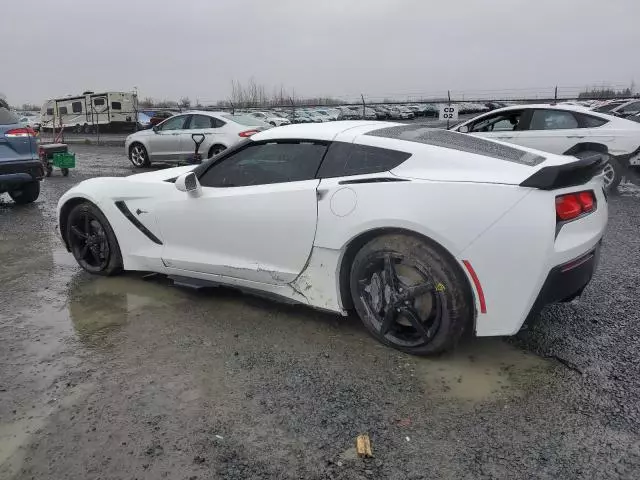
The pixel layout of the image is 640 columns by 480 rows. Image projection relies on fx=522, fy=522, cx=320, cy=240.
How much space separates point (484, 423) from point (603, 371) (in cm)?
94

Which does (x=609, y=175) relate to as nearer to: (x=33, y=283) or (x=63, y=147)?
(x=33, y=283)

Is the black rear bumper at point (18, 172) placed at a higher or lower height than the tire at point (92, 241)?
higher

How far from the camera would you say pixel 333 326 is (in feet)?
12.2

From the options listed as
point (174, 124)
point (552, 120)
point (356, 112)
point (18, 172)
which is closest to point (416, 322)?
point (18, 172)

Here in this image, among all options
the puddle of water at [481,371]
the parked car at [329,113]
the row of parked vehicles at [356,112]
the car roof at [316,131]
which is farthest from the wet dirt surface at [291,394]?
the parked car at [329,113]

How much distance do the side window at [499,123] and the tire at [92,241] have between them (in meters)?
6.99

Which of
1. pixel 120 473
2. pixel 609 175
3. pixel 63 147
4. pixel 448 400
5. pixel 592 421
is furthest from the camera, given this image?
pixel 63 147

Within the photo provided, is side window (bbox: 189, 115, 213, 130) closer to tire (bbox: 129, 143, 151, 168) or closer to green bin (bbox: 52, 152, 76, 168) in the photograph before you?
tire (bbox: 129, 143, 151, 168)

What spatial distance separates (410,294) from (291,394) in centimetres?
91

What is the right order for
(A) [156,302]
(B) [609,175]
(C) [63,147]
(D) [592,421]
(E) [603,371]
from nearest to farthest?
(D) [592,421], (E) [603,371], (A) [156,302], (B) [609,175], (C) [63,147]

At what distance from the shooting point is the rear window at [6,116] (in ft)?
25.5

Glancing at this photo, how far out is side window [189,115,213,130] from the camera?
12336 mm

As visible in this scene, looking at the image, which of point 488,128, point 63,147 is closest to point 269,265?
point 488,128

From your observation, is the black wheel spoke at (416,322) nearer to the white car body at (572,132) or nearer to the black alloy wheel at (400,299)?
the black alloy wheel at (400,299)
